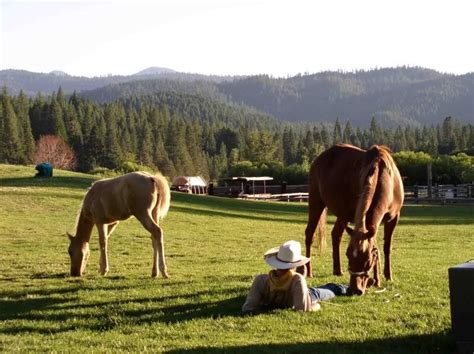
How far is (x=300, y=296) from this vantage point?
8.47 metres

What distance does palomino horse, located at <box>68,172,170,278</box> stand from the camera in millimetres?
12469

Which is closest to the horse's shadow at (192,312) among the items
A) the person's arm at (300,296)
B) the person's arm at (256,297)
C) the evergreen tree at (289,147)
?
the person's arm at (256,297)

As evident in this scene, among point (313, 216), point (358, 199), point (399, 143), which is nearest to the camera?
point (358, 199)

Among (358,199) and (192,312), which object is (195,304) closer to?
(192,312)

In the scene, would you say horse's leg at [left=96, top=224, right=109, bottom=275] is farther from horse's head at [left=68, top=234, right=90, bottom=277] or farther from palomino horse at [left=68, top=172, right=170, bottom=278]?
horse's head at [left=68, top=234, right=90, bottom=277]

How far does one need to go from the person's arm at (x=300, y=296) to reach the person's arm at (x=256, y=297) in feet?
1.42

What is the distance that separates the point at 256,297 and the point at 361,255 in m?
1.52

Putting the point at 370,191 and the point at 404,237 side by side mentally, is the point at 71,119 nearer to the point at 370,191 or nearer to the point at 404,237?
the point at 404,237

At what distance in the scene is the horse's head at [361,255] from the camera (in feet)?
28.5

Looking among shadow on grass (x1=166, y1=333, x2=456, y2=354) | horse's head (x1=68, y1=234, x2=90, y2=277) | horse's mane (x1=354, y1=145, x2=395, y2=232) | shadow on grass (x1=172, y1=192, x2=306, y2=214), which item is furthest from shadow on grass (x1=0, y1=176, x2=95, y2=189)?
shadow on grass (x1=166, y1=333, x2=456, y2=354)

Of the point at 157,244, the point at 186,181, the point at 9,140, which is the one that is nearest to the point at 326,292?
the point at 157,244

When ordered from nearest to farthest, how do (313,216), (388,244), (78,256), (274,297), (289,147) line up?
1. (274,297)
2. (388,244)
3. (313,216)
4. (78,256)
5. (289,147)

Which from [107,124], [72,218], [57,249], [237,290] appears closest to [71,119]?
[107,124]

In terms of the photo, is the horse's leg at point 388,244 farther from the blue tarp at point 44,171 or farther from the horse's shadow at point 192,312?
the blue tarp at point 44,171
